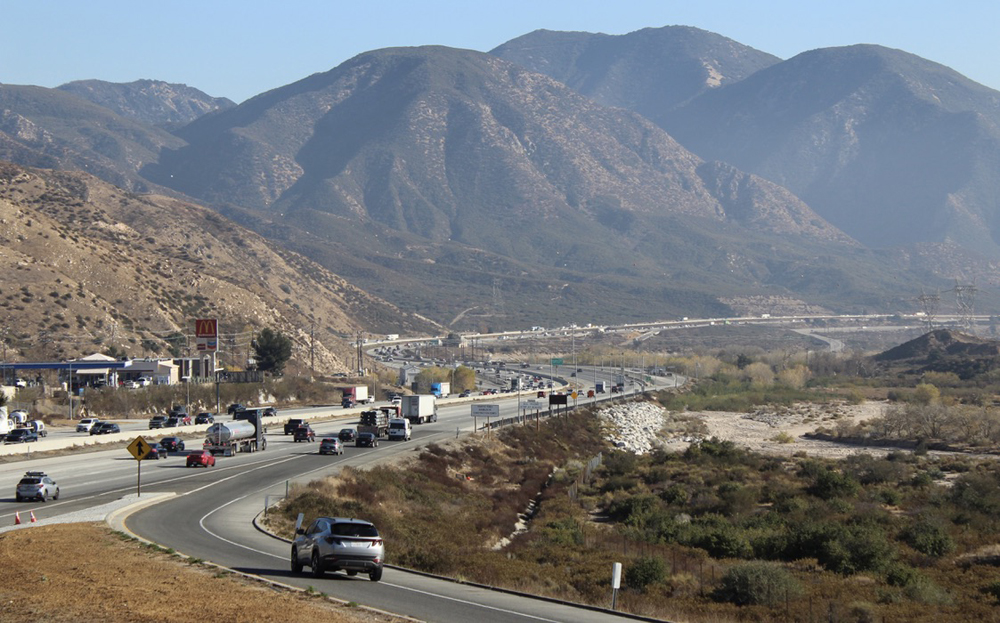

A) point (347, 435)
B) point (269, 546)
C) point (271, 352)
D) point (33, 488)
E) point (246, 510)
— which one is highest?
point (271, 352)

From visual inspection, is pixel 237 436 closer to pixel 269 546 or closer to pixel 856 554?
pixel 269 546

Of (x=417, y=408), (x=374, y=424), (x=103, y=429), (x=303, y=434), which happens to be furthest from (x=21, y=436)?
(x=417, y=408)

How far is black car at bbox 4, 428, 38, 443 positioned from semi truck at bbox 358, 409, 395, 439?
2120 cm

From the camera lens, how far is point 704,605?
3272 cm

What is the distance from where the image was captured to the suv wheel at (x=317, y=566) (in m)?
28.2

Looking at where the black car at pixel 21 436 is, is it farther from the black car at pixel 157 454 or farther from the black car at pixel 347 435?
the black car at pixel 347 435

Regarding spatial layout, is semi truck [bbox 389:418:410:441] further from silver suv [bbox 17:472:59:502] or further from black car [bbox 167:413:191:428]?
silver suv [bbox 17:472:59:502]

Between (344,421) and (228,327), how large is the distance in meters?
62.0

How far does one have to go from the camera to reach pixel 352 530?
2850 cm

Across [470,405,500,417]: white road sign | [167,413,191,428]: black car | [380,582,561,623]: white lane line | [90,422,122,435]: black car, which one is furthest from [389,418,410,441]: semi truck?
[380,582,561,623]: white lane line

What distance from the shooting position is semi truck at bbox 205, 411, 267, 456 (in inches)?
2776

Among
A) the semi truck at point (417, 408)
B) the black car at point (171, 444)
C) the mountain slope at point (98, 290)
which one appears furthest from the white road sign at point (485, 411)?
the mountain slope at point (98, 290)

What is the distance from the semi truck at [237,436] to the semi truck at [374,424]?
1001 cm

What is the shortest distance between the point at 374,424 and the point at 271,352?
185ft
